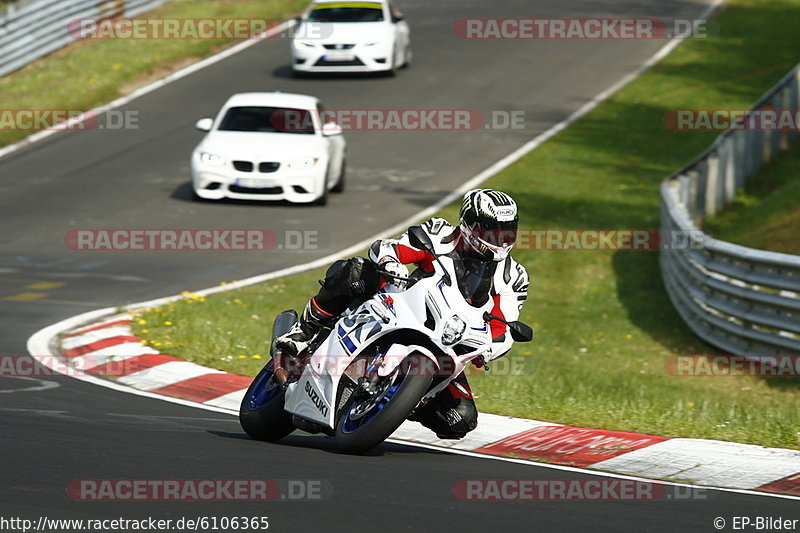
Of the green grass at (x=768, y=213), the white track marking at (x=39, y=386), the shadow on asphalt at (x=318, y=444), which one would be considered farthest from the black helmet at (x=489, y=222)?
the green grass at (x=768, y=213)

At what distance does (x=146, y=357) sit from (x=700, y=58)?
24.3 metres

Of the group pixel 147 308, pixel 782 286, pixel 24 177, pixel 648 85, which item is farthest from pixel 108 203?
pixel 648 85

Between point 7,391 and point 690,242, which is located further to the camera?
point 690,242

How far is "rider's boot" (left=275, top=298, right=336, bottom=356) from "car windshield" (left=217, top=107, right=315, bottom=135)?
1293cm

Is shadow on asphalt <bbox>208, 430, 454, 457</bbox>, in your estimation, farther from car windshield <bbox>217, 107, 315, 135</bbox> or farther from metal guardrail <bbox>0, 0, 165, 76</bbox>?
metal guardrail <bbox>0, 0, 165, 76</bbox>

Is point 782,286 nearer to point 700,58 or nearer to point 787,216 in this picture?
point 787,216

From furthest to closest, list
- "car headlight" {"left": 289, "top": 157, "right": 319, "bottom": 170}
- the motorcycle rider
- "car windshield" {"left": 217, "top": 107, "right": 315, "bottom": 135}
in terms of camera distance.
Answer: "car windshield" {"left": 217, "top": 107, "right": 315, "bottom": 135}
"car headlight" {"left": 289, "top": 157, "right": 319, "bottom": 170}
the motorcycle rider

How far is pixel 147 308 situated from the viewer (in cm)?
1355

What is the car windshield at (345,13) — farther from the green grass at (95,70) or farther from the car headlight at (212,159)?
the car headlight at (212,159)

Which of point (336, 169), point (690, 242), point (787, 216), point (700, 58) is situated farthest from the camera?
point (700, 58)
